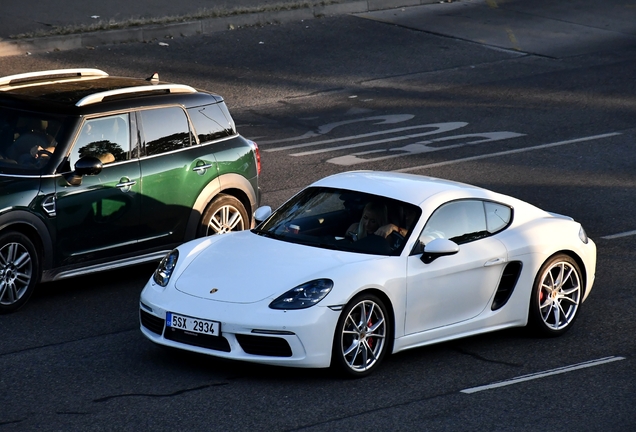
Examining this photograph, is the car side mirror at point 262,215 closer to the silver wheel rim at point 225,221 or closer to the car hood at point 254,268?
the car hood at point 254,268

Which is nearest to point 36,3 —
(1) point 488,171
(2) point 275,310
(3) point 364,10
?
(3) point 364,10

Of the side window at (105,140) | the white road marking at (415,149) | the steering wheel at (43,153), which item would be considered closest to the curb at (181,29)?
the white road marking at (415,149)

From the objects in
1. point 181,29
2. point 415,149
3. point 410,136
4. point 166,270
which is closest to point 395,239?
point 166,270

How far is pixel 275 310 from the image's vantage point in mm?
7605

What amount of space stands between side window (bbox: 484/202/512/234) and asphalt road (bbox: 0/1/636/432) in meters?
0.92

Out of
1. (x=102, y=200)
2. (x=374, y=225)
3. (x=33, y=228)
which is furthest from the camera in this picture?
(x=102, y=200)

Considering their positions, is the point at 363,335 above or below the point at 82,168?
below

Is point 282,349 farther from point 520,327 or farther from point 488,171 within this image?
point 488,171

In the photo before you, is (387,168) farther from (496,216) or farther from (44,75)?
(496,216)

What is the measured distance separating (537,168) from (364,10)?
10.4m

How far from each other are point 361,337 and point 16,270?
3.10 metres

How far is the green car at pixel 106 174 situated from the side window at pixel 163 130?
0.01 m

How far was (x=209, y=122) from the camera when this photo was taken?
430 inches

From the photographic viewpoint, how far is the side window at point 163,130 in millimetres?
10258
